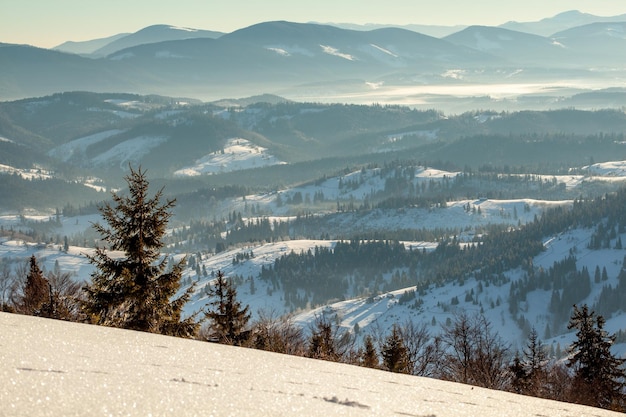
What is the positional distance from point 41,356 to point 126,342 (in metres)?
1.83

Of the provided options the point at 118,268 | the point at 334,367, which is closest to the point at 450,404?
the point at 334,367

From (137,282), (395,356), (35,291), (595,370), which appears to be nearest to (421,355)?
(395,356)

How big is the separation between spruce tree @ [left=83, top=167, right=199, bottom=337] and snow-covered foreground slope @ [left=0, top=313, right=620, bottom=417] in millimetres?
18016

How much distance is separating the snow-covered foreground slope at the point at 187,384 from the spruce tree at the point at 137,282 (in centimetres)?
1802

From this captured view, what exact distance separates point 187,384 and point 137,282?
73.8ft

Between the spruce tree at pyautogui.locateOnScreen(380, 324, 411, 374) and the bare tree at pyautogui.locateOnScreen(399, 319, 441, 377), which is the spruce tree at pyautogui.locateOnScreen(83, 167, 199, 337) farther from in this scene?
the bare tree at pyautogui.locateOnScreen(399, 319, 441, 377)

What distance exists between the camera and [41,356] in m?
10.5

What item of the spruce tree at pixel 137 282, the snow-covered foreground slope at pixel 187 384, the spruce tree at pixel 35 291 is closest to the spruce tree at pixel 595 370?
the spruce tree at pixel 137 282

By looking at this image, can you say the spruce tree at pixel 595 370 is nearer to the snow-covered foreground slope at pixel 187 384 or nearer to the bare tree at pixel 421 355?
the bare tree at pixel 421 355

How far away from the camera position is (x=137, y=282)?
3206 centimetres

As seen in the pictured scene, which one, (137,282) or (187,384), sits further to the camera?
(137,282)

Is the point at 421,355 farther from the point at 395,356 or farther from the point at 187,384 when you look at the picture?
the point at 187,384

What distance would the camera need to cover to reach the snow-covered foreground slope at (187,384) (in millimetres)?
9414

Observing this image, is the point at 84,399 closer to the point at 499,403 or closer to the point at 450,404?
the point at 450,404
